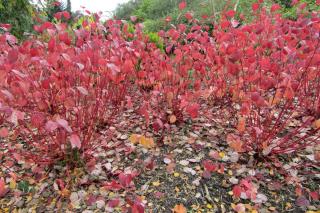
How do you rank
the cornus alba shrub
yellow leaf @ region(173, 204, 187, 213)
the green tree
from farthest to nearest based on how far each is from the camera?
the green tree
the cornus alba shrub
yellow leaf @ region(173, 204, 187, 213)

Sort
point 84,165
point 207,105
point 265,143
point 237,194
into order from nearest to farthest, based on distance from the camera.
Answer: point 237,194 < point 265,143 < point 84,165 < point 207,105

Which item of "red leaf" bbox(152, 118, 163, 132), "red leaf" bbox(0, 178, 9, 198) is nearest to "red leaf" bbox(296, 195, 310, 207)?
"red leaf" bbox(152, 118, 163, 132)

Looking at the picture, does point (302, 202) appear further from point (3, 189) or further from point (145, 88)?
point (3, 189)

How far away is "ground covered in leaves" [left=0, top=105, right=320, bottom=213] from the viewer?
196 centimetres

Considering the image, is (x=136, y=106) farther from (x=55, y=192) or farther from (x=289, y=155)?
(x=289, y=155)

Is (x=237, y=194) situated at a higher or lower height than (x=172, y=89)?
lower

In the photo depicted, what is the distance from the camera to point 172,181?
2.13 m

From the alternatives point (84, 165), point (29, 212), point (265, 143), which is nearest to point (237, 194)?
point (265, 143)

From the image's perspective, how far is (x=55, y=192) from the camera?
2.12m

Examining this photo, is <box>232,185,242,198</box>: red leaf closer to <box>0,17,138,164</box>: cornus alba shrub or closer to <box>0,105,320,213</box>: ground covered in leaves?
<box>0,105,320,213</box>: ground covered in leaves

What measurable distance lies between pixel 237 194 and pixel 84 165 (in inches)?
42.7

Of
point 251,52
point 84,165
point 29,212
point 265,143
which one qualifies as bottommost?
point 29,212

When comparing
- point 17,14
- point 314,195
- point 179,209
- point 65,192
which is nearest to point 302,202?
point 314,195

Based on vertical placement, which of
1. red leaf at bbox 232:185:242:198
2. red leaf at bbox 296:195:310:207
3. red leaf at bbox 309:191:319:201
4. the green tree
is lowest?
red leaf at bbox 296:195:310:207
